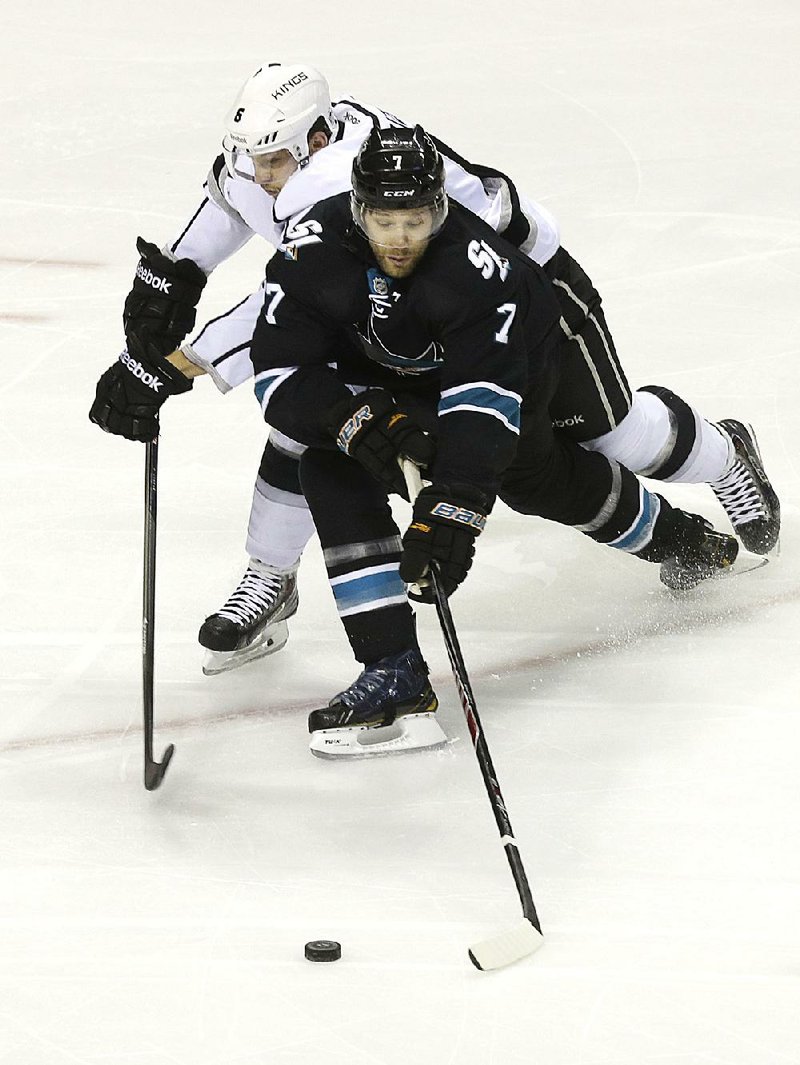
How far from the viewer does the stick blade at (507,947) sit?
2.19 m

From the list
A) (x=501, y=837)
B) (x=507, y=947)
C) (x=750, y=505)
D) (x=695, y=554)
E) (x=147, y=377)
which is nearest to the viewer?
(x=507, y=947)

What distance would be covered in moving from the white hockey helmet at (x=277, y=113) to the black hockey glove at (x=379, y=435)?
519 mm

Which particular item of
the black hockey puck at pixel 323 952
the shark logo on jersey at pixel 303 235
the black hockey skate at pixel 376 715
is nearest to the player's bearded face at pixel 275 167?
the shark logo on jersey at pixel 303 235

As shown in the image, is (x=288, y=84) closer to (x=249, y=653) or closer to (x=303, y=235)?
(x=303, y=235)

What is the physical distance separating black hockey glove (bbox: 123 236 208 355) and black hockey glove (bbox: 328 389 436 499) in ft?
1.93

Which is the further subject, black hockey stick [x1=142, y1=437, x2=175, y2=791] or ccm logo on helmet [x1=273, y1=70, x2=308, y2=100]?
ccm logo on helmet [x1=273, y1=70, x2=308, y2=100]

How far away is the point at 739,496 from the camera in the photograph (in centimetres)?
349

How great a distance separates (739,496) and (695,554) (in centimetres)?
20

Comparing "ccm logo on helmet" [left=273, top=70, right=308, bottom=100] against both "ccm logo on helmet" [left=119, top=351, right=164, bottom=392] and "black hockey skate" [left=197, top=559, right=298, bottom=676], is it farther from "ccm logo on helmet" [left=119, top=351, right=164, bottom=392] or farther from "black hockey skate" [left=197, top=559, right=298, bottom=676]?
"black hockey skate" [left=197, top=559, right=298, bottom=676]

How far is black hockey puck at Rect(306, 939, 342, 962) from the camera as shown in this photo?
2.21 meters

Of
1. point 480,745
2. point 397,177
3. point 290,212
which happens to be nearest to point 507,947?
point 480,745

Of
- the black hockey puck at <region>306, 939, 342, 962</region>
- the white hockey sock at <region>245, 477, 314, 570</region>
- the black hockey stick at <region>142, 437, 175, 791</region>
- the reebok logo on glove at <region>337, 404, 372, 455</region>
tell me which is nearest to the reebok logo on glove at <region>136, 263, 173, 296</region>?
the black hockey stick at <region>142, 437, 175, 791</region>

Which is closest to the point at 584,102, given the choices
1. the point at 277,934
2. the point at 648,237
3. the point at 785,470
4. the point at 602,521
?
the point at 648,237

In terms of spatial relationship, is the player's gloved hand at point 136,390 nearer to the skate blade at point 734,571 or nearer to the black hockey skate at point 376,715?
the black hockey skate at point 376,715
